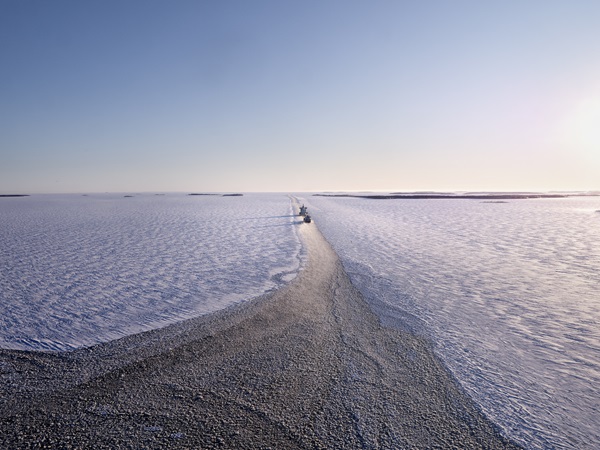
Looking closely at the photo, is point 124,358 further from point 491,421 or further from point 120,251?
point 120,251

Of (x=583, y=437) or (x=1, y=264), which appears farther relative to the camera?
(x=1, y=264)

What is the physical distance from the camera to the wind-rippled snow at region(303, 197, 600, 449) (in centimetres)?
365

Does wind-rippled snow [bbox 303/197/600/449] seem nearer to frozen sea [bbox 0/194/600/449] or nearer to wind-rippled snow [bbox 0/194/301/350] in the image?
frozen sea [bbox 0/194/600/449]

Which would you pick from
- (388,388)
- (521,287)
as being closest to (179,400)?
(388,388)

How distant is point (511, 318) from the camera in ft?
20.9

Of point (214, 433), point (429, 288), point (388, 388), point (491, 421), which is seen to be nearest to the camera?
point (214, 433)

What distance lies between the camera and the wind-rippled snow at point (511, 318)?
3654mm

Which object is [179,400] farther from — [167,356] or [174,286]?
[174,286]

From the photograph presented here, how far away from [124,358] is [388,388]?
3737mm

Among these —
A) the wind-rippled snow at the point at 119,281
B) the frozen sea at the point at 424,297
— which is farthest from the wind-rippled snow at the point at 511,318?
the wind-rippled snow at the point at 119,281

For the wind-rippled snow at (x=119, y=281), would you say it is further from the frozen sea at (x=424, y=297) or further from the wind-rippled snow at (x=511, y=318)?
the wind-rippled snow at (x=511, y=318)

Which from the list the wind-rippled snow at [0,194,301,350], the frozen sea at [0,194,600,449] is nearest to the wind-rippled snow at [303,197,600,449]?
the frozen sea at [0,194,600,449]

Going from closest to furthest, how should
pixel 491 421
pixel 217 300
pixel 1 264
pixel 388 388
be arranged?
pixel 491 421
pixel 388 388
pixel 217 300
pixel 1 264

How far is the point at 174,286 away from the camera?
852 centimetres
